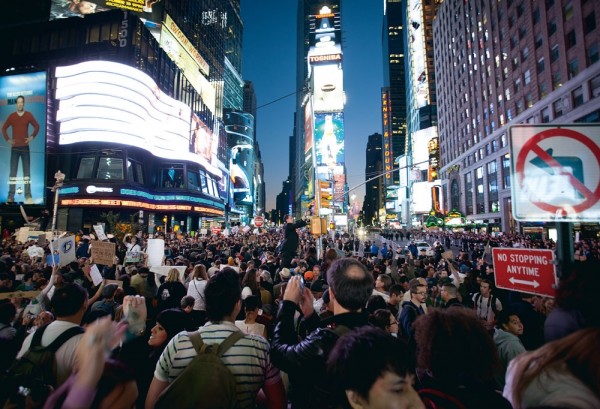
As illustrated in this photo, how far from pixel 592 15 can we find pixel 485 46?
2575 centimetres

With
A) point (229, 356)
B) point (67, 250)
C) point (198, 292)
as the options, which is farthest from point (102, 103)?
point (229, 356)

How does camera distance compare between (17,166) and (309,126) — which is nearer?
(17,166)

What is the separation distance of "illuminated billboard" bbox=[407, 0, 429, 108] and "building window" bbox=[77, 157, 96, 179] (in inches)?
3821

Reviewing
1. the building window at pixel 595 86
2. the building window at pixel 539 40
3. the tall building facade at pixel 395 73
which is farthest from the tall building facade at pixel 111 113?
the tall building facade at pixel 395 73

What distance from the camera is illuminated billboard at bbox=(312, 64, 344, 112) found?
281 feet

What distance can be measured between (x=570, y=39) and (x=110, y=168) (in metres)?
60.2

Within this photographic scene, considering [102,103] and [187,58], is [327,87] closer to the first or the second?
[187,58]

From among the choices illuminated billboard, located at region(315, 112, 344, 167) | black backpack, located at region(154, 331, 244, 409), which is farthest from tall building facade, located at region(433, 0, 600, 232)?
black backpack, located at region(154, 331, 244, 409)

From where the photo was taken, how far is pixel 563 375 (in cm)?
157

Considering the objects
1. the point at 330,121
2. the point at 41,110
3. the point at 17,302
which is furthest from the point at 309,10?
the point at 17,302

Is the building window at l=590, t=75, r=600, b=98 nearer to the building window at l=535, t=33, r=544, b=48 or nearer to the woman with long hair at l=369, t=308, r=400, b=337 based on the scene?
the building window at l=535, t=33, r=544, b=48

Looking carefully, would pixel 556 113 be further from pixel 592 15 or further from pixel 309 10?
pixel 309 10

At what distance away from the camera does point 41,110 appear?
3622cm

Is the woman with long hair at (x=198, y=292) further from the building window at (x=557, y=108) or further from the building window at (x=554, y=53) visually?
the building window at (x=554, y=53)
